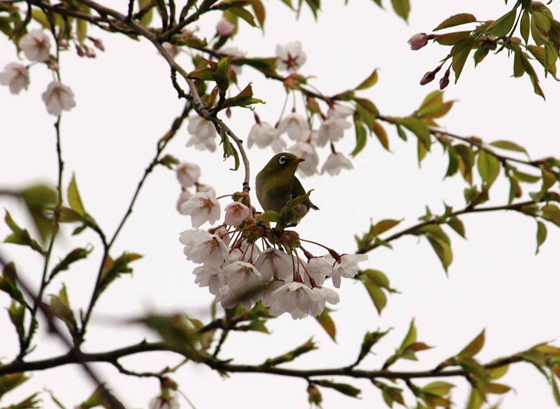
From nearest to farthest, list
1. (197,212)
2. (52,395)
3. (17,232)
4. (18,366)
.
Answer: (197,212) < (18,366) < (17,232) < (52,395)

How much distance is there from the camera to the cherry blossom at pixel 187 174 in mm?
2998

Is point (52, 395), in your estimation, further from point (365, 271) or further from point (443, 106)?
point (443, 106)

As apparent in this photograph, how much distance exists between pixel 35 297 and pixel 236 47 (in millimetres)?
2583

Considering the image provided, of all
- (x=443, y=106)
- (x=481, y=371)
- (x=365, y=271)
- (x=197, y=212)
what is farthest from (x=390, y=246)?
(x=197, y=212)

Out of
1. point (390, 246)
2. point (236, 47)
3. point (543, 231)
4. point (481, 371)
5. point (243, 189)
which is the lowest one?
point (481, 371)

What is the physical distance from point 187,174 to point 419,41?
1570 millimetres

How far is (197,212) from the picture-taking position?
1631 millimetres

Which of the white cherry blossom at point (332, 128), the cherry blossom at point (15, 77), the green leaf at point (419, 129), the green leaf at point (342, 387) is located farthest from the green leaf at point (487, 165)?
the cherry blossom at point (15, 77)

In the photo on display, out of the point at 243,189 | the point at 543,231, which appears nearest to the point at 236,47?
the point at 543,231

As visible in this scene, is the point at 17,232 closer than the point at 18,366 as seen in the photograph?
No

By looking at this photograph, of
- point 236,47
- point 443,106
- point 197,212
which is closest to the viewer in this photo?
point 197,212

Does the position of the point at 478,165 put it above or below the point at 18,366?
above

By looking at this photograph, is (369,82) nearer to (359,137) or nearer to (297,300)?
(359,137)

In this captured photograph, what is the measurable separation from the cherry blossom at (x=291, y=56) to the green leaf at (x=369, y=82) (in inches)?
13.0
